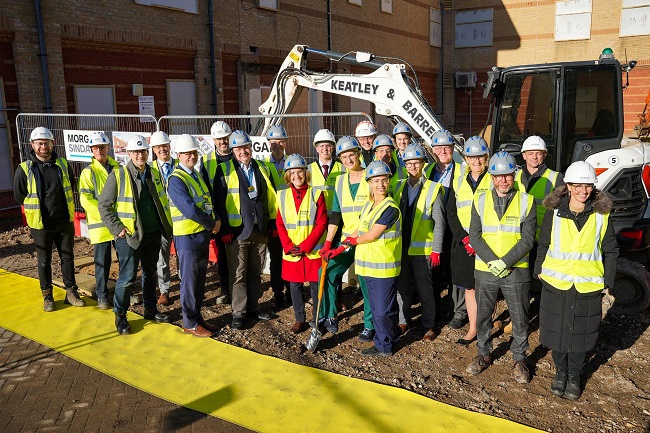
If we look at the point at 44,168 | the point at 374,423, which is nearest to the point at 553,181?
the point at 374,423

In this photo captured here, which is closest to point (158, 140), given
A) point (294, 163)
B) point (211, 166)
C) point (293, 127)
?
point (211, 166)

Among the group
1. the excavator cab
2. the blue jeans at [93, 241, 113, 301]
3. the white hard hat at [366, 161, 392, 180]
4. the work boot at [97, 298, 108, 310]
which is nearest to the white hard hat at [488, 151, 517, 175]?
the white hard hat at [366, 161, 392, 180]

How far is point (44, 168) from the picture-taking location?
6527 mm

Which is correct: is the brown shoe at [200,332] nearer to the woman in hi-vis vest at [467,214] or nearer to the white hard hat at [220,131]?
the white hard hat at [220,131]

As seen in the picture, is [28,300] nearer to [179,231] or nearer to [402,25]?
[179,231]

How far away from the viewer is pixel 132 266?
596 cm

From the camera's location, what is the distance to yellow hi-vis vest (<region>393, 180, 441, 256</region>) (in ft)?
18.3

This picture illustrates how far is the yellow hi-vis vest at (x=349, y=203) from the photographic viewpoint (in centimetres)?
564

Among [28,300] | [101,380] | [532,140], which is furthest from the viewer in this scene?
[28,300]

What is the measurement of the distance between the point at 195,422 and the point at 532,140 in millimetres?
3960

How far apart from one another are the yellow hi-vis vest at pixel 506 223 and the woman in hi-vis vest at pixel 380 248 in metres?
0.81

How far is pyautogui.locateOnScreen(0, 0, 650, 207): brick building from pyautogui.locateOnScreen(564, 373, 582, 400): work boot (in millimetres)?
11682

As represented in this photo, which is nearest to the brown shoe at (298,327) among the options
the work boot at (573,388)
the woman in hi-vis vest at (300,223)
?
the woman in hi-vis vest at (300,223)

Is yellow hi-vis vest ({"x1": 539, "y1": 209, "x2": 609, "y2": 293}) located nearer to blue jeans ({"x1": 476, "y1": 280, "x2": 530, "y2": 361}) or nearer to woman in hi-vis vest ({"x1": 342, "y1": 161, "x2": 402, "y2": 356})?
blue jeans ({"x1": 476, "y1": 280, "x2": 530, "y2": 361})
